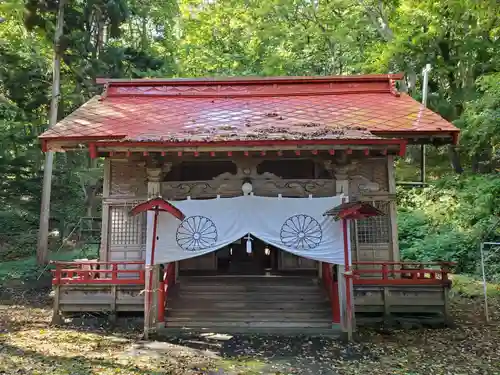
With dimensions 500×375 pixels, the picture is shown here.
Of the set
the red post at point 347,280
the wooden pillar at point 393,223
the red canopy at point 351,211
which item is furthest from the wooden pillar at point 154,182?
the wooden pillar at point 393,223

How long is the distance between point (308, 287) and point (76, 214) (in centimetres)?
1328

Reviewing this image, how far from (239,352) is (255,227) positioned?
235 cm

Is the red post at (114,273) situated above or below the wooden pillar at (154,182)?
below

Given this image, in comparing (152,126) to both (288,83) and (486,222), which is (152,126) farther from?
(486,222)

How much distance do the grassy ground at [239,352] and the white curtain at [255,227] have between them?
1.70 m

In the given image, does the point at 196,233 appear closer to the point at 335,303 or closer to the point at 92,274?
the point at 92,274

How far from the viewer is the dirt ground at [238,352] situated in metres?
6.44

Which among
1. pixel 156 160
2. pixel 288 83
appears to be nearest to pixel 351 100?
pixel 288 83

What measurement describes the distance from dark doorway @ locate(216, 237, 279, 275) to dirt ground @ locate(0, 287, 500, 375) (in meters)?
4.22

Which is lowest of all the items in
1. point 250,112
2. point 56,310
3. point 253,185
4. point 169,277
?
point 56,310

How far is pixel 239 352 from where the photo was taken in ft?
24.2

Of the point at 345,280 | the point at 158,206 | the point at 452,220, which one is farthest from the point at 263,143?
the point at 452,220

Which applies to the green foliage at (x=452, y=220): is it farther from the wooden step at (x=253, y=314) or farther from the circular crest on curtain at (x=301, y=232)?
the circular crest on curtain at (x=301, y=232)

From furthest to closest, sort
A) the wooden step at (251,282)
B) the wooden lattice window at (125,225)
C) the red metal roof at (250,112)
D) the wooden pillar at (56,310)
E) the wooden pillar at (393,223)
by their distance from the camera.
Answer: the wooden step at (251,282) < the wooden lattice window at (125,225) < the wooden pillar at (393,223) < the wooden pillar at (56,310) < the red metal roof at (250,112)
